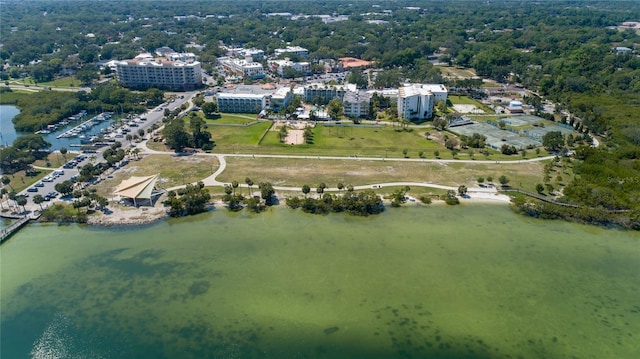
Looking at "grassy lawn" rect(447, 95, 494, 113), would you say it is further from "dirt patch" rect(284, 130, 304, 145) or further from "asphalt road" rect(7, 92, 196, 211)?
"asphalt road" rect(7, 92, 196, 211)

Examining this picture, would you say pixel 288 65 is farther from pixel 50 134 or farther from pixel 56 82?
A: pixel 50 134

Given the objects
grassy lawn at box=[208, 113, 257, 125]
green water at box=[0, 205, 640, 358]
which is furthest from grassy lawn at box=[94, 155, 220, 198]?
grassy lawn at box=[208, 113, 257, 125]

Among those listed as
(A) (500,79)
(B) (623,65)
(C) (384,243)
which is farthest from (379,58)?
(C) (384,243)

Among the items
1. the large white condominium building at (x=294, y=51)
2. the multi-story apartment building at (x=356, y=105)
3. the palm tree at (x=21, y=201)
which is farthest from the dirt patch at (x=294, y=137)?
the large white condominium building at (x=294, y=51)

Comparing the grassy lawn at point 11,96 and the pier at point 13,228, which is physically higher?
the grassy lawn at point 11,96

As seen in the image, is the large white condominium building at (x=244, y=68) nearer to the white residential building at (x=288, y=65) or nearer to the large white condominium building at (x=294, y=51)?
the white residential building at (x=288, y=65)

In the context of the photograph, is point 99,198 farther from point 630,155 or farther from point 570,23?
point 570,23

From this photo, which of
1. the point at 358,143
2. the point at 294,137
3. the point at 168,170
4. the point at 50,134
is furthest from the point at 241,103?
the point at 50,134
